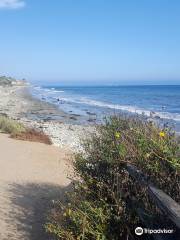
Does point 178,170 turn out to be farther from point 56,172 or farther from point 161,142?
point 56,172

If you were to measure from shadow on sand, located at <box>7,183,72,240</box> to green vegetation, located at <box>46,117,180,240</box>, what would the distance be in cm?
108

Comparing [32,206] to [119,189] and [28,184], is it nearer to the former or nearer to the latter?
[28,184]

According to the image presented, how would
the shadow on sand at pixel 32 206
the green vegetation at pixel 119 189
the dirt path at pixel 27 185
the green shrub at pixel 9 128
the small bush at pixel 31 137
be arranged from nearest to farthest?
the green vegetation at pixel 119 189 < the shadow on sand at pixel 32 206 < the dirt path at pixel 27 185 < the small bush at pixel 31 137 < the green shrub at pixel 9 128

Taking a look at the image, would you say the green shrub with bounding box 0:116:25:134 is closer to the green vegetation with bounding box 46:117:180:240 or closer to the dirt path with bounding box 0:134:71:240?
the dirt path with bounding box 0:134:71:240

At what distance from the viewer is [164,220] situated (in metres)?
4.31

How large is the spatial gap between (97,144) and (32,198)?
7.87 ft

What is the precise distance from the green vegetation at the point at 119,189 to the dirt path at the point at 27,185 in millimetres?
1213

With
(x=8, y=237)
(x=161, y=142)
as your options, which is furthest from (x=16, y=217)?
(x=161, y=142)

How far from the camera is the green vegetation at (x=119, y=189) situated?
4664 millimetres

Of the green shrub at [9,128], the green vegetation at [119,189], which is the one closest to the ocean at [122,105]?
the green vegetation at [119,189]

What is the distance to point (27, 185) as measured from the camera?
923 cm
